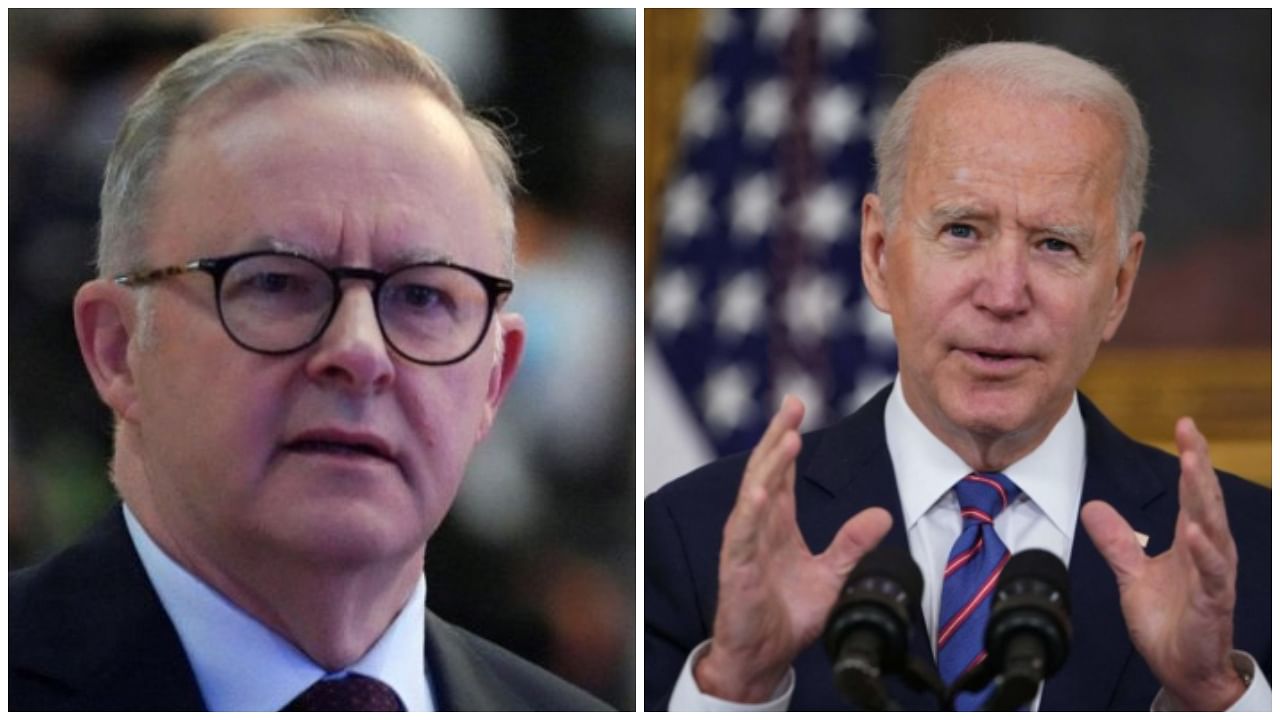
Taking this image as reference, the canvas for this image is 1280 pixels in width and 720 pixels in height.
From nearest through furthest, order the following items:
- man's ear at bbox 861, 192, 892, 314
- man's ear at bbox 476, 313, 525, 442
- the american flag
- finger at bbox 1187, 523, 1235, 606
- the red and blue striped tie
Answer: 1. finger at bbox 1187, 523, 1235, 606
2. the red and blue striped tie
3. man's ear at bbox 476, 313, 525, 442
4. man's ear at bbox 861, 192, 892, 314
5. the american flag

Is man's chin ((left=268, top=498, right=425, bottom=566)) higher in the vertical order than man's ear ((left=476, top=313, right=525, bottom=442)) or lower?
lower

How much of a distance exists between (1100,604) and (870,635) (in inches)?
52.0

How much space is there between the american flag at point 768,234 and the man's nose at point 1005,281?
350 mm

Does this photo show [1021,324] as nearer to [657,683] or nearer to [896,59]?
[896,59]

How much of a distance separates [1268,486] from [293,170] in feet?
8.02

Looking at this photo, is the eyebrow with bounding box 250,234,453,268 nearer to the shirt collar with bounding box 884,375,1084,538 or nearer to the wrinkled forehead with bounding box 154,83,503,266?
the wrinkled forehead with bounding box 154,83,503,266

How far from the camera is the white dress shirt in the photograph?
4.67 m

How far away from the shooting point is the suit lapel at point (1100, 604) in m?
4.89

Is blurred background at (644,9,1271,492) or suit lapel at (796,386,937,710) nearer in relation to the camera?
suit lapel at (796,386,937,710)

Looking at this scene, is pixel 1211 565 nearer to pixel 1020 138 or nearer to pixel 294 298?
pixel 1020 138

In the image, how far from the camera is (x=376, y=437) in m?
4.65

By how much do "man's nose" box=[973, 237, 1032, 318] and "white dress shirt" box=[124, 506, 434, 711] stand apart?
61.8 inches

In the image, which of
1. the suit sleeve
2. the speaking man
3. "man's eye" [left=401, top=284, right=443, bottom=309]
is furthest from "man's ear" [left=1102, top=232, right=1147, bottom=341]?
"man's eye" [left=401, top=284, right=443, bottom=309]

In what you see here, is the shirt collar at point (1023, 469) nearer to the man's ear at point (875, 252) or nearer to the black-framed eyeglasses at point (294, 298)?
the man's ear at point (875, 252)
